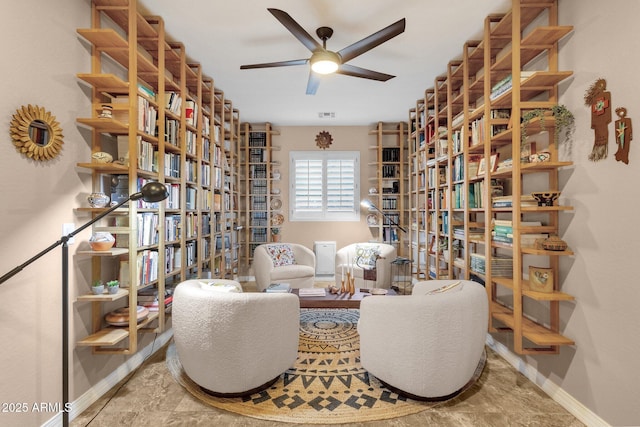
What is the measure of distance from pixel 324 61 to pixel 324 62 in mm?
22

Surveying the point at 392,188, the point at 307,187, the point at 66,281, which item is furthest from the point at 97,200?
the point at 392,188

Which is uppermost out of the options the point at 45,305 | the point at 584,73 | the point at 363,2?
the point at 363,2

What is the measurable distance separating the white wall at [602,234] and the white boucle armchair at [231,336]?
6.54 ft

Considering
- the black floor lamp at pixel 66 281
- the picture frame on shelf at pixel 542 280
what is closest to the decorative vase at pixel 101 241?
the black floor lamp at pixel 66 281

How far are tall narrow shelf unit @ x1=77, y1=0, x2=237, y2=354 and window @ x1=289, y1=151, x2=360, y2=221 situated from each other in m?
2.84

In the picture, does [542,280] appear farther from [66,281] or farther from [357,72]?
[66,281]

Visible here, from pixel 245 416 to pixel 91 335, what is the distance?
1.24 m

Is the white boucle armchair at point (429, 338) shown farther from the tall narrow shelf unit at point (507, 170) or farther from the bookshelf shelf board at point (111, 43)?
the bookshelf shelf board at point (111, 43)

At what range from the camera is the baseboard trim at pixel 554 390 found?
203cm

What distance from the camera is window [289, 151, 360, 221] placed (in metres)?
6.38

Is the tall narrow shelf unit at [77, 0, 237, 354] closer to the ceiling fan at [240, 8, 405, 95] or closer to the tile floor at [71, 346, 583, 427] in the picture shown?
the tile floor at [71, 346, 583, 427]

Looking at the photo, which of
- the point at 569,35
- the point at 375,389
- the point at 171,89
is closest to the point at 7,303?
the point at 375,389

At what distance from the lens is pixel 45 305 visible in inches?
76.7

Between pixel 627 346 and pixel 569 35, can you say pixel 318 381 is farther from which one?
pixel 569 35
